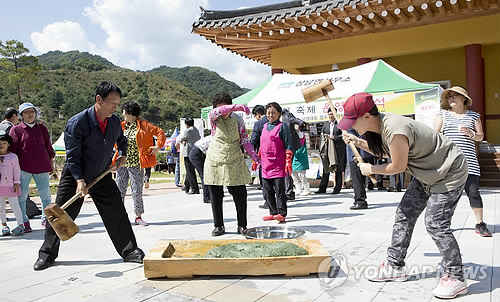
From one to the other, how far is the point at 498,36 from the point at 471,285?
875cm

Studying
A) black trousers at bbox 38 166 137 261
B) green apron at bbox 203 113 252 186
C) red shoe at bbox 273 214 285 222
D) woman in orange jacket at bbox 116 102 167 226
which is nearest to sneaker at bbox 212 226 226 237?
green apron at bbox 203 113 252 186

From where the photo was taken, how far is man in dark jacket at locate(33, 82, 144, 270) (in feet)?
12.5

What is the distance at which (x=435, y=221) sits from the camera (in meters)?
2.96

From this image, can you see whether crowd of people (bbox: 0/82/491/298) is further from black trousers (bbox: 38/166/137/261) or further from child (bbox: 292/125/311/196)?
child (bbox: 292/125/311/196)

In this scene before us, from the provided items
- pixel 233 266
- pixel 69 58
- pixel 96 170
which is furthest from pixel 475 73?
pixel 69 58

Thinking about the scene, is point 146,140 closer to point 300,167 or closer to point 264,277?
point 264,277

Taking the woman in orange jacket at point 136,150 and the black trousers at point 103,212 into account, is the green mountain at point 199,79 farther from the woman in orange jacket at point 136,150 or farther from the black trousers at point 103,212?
the black trousers at point 103,212

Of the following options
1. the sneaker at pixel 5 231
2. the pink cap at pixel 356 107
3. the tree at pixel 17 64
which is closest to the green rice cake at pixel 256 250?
the pink cap at pixel 356 107

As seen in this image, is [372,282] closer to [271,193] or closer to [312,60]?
[271,193]

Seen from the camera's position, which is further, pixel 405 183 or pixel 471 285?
pixel 405 183

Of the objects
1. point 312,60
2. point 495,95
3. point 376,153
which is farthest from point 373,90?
point 376,153

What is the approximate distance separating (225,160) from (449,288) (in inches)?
110

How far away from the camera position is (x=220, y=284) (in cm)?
327

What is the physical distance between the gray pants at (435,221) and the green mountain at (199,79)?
291 feet
